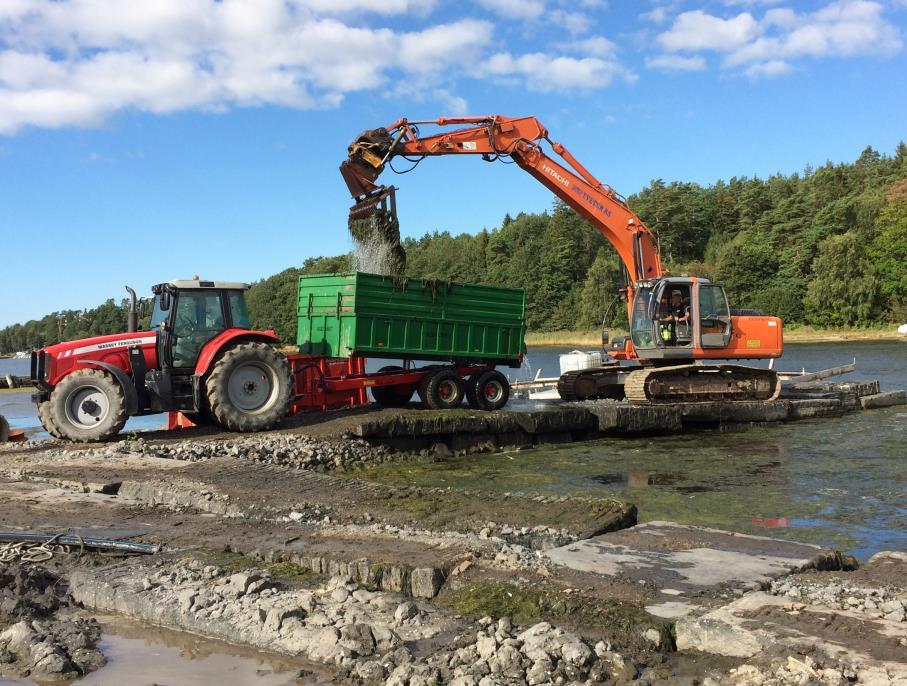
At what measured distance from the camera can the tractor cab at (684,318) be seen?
56.3 ft

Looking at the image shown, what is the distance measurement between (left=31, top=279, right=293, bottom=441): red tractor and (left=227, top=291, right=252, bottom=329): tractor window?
0.05 feet

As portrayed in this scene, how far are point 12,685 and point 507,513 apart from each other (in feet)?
13.9

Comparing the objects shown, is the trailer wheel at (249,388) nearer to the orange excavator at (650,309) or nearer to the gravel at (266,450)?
the gravel at (266,450)

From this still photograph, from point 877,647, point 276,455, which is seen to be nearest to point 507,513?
point 877,647

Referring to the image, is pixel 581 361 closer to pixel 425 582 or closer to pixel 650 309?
pixel 650 309

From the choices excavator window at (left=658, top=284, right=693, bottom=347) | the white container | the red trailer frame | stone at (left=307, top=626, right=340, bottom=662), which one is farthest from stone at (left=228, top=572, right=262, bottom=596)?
the white container

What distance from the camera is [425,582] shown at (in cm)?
523

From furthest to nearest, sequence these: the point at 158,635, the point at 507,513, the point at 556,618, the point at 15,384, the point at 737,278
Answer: the point at 737,278 → the point at 15,384 → the point at 507,513 → the point at 158,635 → the point at 556,618

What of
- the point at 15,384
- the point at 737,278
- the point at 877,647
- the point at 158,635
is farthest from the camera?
the point at 737,278

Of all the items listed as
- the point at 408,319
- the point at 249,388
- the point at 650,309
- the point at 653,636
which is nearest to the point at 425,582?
the point at 653,636

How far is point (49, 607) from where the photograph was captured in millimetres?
5328

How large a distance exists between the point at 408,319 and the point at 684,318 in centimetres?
606

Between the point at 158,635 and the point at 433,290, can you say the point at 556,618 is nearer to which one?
the point at 158,635

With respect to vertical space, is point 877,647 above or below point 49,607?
above
